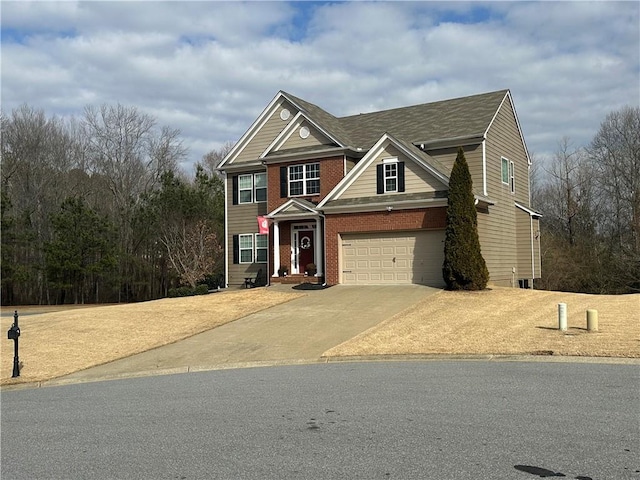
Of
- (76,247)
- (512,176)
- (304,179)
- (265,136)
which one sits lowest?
(76,247)

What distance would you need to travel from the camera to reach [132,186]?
158 ft

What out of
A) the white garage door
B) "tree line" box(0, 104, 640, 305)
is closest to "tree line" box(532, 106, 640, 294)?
"tree line" box(0, 104, 640, 305)

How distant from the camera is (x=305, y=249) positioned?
1150 inches

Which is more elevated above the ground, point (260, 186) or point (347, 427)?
point (260, 186)

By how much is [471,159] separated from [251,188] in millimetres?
11546

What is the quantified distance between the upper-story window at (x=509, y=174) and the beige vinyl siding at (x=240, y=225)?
11.9 metres

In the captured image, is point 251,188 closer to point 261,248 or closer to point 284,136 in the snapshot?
point 261,248

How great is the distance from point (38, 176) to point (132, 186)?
7228mm

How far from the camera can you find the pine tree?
22.2 meters

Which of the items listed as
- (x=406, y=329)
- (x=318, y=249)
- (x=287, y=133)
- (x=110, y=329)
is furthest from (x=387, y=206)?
(x=110, y=329)

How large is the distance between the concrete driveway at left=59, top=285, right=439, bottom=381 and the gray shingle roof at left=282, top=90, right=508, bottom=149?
815cm

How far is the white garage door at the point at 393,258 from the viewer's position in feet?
79.6

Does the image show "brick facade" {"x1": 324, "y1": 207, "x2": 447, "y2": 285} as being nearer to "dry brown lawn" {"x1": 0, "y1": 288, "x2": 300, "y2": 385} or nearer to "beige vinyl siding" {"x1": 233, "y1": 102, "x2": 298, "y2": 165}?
"dry brown lawn" {"x1": 0, "y1": 288, "x2": 300, "y2": 385}


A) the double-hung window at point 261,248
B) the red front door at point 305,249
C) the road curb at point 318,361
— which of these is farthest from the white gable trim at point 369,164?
the road curb at point 318,361
